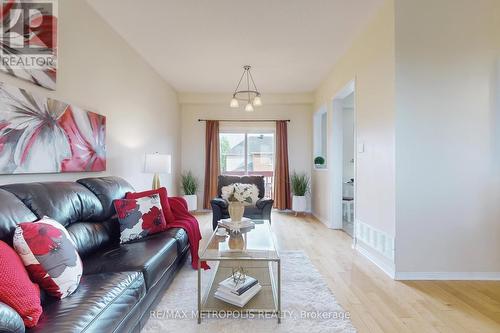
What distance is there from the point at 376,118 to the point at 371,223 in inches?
47.1

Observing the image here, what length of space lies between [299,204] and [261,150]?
1.56 m

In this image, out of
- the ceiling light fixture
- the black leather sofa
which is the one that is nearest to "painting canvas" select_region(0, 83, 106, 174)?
the black leather sofa

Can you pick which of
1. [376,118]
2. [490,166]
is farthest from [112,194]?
[490,166]

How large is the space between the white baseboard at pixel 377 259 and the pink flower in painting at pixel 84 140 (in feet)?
10.4

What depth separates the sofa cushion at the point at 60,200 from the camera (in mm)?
1630

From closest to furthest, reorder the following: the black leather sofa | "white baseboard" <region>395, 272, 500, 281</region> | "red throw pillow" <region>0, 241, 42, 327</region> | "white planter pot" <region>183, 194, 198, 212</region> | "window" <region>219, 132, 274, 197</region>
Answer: "red throw pillow" <region>0, 241, 42, 327</region>, the black leather sofa, "white baseboard" <region>395, 272, 500, 281</region>, "white planter pot" <region>183, 194, 198, 212</region>, "window" <region>219, 132, 274, 197</region>

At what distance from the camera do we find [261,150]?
618 cm

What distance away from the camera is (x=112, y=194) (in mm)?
2439

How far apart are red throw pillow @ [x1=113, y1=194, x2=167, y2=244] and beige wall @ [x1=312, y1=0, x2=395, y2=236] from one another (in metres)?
2.26

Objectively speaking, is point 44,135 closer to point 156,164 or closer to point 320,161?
point 156,164

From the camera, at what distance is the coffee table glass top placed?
1.80 m

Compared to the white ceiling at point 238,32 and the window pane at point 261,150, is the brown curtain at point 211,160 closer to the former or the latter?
the window pane at point 261,150

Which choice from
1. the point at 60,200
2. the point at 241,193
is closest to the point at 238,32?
the point at 241,193

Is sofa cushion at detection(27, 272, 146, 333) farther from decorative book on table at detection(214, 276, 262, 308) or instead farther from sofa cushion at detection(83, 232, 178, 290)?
decorative book on table at detection(214, 276, 262, 308)
